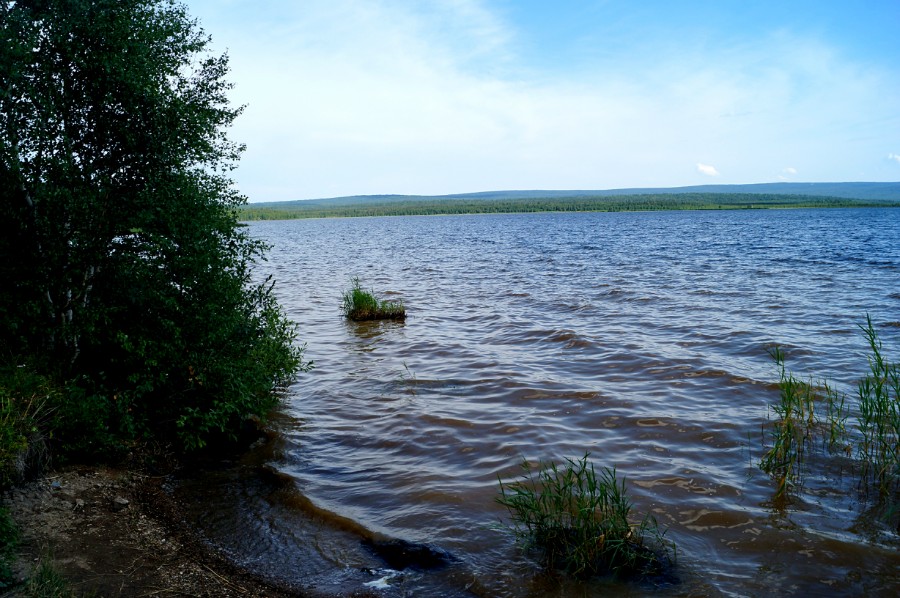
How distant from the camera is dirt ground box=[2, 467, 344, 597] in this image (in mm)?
5777

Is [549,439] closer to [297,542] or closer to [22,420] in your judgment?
[297,542]

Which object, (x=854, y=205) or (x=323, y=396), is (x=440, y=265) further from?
(x=854, y=205)

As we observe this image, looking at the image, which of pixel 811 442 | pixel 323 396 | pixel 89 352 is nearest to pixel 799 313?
pixel 811 442

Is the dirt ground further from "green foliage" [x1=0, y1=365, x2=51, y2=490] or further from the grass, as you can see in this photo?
the grass

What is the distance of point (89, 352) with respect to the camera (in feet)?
30.7

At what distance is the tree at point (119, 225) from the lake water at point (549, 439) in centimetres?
168

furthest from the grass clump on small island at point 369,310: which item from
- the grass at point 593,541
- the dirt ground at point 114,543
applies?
the grass at point 593,541

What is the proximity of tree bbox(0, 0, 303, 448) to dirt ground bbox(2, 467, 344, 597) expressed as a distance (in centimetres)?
104

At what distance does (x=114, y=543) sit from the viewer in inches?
254

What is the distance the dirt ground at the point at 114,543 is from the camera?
19.0ft

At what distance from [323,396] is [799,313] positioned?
16.2m

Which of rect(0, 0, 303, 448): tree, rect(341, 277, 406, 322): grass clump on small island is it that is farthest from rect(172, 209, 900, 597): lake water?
rect(0, 0, 303, 448): tree

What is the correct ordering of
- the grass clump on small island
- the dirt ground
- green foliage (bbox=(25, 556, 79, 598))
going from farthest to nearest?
the grass clump on small island, the dirt ground, green foliage (bbox=(25, 556, 79, 598))

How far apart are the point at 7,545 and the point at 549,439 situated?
779cm
